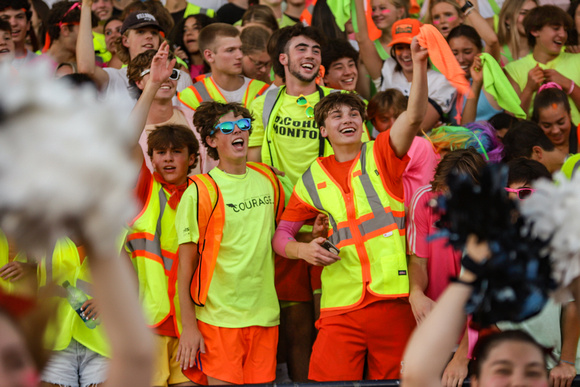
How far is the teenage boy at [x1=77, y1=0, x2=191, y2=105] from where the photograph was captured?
5.42 meters

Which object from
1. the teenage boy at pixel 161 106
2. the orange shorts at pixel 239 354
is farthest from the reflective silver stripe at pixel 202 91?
the orange shorts at pixel 239 354

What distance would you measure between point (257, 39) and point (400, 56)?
117 centimetres

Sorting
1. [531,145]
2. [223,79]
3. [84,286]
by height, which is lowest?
[84,286]

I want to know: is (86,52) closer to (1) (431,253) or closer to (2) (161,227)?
(2) (161,227)

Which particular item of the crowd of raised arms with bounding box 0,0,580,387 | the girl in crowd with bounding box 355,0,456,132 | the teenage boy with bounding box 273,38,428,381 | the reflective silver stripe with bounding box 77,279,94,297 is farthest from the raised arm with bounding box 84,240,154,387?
the girl in crowd with bounding box 355,0,456,132

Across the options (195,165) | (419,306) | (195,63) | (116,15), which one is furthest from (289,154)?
(116,15)

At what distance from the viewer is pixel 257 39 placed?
5.91m

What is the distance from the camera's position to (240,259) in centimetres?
429

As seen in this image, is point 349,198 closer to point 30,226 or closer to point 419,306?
point 419,306

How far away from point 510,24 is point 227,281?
12.2 feet

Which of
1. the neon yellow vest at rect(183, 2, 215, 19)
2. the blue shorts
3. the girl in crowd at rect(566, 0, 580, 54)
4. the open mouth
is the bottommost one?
the blue shorts

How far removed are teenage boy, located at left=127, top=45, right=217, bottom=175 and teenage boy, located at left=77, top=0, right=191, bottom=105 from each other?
0.76ft

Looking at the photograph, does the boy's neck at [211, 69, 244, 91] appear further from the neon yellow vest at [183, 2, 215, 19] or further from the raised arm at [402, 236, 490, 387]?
the raised arm at [402, 236, 490, 387]

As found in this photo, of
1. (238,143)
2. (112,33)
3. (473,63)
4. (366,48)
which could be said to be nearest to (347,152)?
(238,143)
